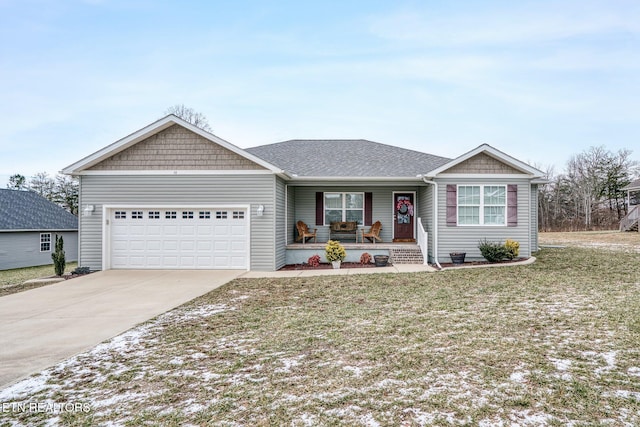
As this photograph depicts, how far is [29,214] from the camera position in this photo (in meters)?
21.6

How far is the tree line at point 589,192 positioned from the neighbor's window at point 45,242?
1533 inches

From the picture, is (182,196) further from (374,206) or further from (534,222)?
(534,222)

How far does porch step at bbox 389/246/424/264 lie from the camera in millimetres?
12625

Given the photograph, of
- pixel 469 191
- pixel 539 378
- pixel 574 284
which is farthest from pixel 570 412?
pixel 469 191

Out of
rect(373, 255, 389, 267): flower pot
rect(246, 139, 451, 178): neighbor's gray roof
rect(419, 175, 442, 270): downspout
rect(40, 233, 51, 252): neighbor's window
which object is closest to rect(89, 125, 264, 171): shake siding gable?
rect(246, 139, 451, 178): neighbor's gray roof

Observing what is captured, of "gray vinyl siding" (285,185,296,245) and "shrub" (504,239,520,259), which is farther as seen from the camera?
"gray vinyl siding" (285,185,296,245)

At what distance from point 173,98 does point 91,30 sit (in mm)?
14320

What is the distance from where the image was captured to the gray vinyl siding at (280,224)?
38.0ft

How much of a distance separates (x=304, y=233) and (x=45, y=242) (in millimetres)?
17647

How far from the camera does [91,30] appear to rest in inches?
533

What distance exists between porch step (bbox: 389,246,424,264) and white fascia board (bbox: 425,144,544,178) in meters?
2.67

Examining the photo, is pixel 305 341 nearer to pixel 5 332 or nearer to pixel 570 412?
pixel 570 412

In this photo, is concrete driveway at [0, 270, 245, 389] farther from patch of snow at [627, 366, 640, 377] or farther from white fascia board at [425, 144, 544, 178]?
white fascia board at [425, 144, 544, 178]

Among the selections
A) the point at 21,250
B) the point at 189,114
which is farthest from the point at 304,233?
the point at 189,114
